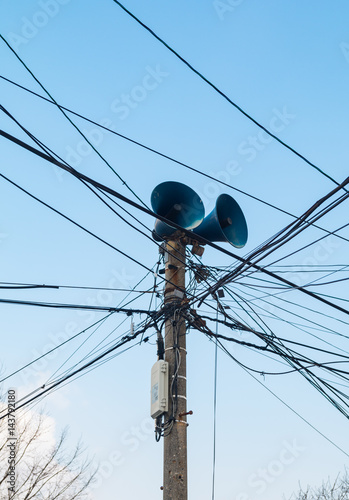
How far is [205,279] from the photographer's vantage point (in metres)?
8.41

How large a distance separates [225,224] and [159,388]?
288 cm

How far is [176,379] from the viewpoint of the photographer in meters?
7.01

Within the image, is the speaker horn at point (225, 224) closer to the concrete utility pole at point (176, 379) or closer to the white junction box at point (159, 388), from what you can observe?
the concrete utility pole at point (176, 379)

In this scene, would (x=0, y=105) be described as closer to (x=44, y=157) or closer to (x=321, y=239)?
(x=44, y=157)


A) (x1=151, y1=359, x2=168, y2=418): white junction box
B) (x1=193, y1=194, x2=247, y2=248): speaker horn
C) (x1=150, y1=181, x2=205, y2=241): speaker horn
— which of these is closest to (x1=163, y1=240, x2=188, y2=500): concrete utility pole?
(x1=151, y1=359, x2=168, y2=418): white junction box

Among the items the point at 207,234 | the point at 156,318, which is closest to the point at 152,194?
the point at 207,234

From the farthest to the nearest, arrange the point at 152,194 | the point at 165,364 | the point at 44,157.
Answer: the point at 152,194 → the point at 165,364 → the point at 44,157

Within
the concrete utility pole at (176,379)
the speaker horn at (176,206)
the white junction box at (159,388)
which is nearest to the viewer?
the concrete utility pole at (176,379)

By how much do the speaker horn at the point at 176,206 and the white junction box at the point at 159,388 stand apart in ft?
7.12

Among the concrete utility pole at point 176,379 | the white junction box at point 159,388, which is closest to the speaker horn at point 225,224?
the concrete utility pole at point 176,379

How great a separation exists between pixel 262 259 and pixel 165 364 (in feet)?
6.28

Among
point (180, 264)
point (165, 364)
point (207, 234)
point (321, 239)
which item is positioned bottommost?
Answer: point (165, 364)

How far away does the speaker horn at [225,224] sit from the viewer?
27.6 ft

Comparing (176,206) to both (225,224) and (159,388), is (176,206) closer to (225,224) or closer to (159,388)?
(225,224)
